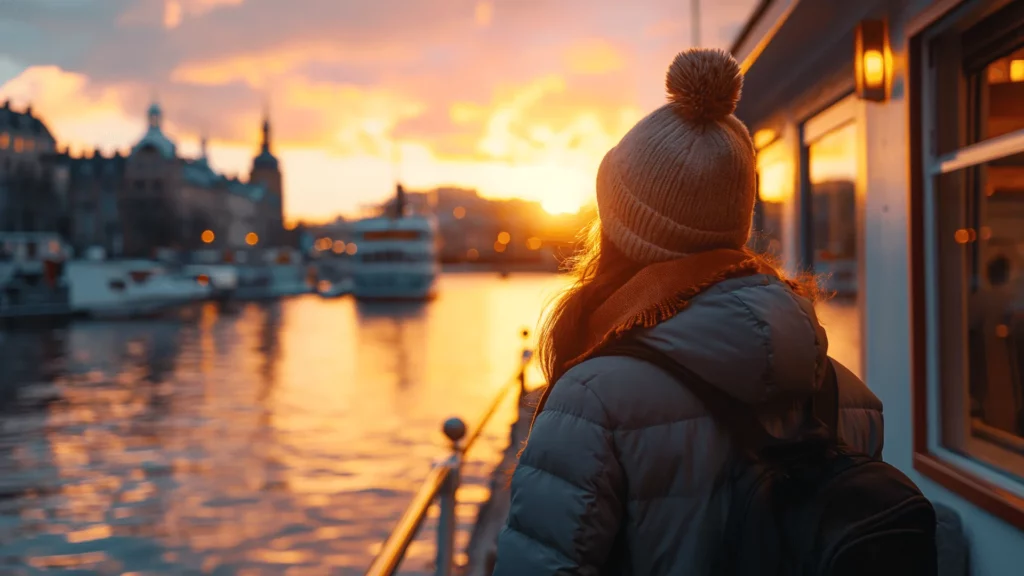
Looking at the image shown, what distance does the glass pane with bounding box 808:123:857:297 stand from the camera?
497 cm

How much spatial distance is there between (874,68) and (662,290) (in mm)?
2898

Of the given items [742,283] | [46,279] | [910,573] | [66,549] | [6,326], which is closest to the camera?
[910,573]

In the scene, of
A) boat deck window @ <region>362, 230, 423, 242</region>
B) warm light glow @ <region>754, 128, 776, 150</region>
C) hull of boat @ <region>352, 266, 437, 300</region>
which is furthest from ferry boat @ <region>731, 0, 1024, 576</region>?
boat deck window @ <region>362, 230, 423, 242</region>

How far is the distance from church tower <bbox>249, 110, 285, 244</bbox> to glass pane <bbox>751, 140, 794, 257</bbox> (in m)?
148

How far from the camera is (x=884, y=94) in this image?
396cm

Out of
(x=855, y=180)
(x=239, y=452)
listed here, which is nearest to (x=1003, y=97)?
(x=855, y=180)

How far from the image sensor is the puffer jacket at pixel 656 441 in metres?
1.44

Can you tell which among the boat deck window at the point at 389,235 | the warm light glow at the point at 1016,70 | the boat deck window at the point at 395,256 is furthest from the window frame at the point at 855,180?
the boat deck window at the point at 389,235

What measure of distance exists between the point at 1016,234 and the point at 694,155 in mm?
2286

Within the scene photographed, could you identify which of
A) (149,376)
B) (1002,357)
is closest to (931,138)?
(1002,357)

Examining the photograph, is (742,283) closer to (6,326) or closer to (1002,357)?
(1002,357)

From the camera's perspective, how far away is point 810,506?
141 centimetres

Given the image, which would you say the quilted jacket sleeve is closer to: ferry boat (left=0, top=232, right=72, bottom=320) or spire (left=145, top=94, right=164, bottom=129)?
ferry boat (left=0, top=232, right=72, bottom=320)

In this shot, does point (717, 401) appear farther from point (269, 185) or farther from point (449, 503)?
point (269, 185)
